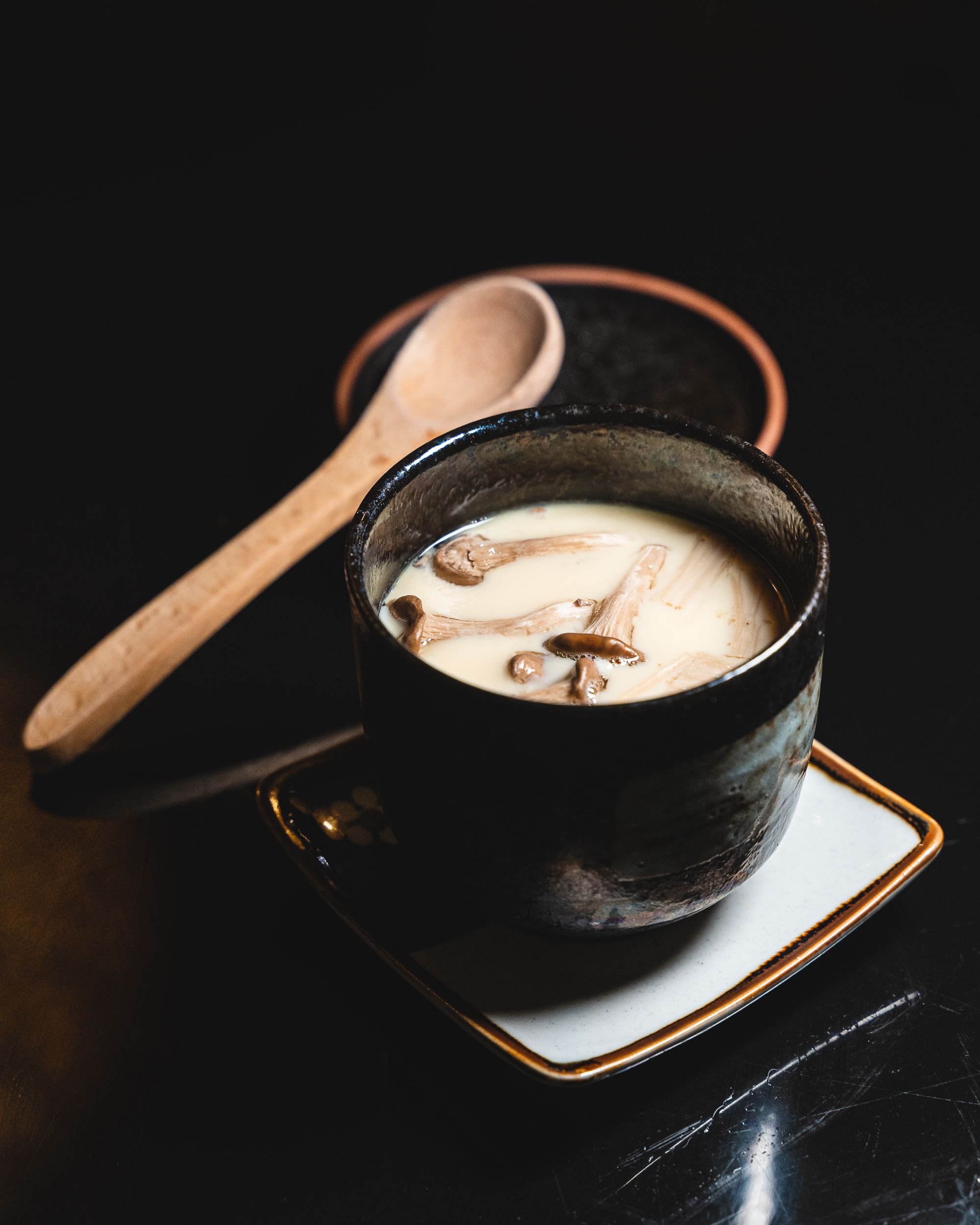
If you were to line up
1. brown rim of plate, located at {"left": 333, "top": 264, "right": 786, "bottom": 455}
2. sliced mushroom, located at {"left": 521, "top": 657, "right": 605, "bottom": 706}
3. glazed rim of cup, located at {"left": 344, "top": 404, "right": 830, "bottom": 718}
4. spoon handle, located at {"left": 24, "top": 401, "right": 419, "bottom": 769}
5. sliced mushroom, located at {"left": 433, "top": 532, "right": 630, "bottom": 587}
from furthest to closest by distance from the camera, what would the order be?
brown rim of plate, located at {"left": 333, "top": 264, "right": 786, "bottom": 455} → spoon handle, located at {"left": 24, "top": 401, "right": 419, "bottom": 769} → sliced mushroom, located at {"left": 433, "top": 532, "right": 630, "bottom": 587} → sliced mushroom, located at {"left": 521, "top": 657, "right": 605, "bottom": 706} → glazed rim of cup, located at {"left": 344, "top": 404, "right": 830, "bottom": 718}

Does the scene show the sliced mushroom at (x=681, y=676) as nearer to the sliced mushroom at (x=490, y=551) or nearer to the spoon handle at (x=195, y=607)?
the sliced mushroom at (x=490, y=551)

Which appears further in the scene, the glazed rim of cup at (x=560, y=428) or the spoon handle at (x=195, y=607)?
the spoon handle at (x=195, y=607)

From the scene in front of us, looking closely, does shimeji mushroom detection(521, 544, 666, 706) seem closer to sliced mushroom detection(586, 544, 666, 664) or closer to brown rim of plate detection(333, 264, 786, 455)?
sliced mushroom detection(586, 544, 666, 664)

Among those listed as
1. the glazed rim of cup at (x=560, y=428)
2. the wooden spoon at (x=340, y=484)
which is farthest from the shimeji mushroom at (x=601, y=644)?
the wooden spoon at (x=340, y=484)

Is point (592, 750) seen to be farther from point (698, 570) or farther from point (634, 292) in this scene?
point (634, 292)

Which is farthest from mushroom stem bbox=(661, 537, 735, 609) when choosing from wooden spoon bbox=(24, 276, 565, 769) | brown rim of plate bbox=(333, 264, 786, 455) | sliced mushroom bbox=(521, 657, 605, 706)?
brown rim of plate bbox=(333, 264, 786, 455)

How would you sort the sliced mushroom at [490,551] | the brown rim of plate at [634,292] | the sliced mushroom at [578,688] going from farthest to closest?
the brown rim of plate at [634,292]
the sliced mushroom at [490,551]
the sliced mushroom at [578,688]

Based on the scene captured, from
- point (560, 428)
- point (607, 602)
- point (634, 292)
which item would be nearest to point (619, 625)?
point (607, 602)
